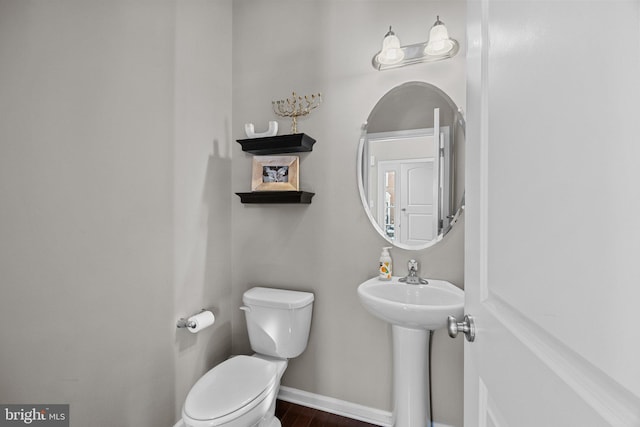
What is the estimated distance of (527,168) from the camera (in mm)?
425

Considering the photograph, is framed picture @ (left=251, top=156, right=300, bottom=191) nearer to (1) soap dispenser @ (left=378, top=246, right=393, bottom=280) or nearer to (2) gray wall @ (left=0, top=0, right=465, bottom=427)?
(2) gray wall @ (left=0, top=0, right=465, bottom=427)

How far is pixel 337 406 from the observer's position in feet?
5.51

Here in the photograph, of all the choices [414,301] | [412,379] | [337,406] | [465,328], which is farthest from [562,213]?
[337,406]

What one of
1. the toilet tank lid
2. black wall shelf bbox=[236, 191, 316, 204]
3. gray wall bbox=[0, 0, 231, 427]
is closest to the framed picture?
black wall shelf bbox=[236, 191, 316, 204]

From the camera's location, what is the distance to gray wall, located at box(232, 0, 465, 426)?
149cm

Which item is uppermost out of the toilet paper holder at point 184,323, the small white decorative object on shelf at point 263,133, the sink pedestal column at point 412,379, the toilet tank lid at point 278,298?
the small white decorative object on shelf at point 263,133

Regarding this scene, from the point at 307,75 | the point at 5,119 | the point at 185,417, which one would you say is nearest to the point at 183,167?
the point at 5,119

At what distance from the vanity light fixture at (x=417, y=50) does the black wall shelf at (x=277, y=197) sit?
0.82m

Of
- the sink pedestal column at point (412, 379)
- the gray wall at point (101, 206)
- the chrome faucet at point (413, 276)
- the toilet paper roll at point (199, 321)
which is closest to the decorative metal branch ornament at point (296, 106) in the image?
the gray wall at point (101, 206)

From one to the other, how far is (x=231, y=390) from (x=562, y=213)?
1400mm

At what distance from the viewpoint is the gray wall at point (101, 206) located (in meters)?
1.10

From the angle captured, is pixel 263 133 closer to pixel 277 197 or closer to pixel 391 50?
pixel 277 197

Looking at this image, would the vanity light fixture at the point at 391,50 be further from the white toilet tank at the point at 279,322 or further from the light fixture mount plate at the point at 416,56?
the white toilet tank at the point at 279,322

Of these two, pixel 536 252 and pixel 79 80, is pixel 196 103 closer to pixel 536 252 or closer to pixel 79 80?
pixel 79 80
